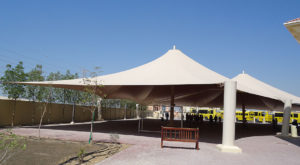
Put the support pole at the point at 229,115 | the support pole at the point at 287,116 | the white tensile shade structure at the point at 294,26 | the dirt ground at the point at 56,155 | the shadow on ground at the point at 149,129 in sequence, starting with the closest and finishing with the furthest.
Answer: the dirt ground at the point at 56,155, the white tensile shade structure at the point at 294,26, the support pole at the point at 229,115, the shadow on ground at the point at 149,129, the support pole at the point at 287,116

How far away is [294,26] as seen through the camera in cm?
964

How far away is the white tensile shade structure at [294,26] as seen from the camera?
9414 mm

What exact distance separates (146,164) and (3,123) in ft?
43.6

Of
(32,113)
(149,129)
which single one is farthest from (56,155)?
(32,113)

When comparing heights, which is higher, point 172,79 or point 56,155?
point 172,79

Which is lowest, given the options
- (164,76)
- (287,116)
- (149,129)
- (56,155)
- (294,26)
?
(149,129)

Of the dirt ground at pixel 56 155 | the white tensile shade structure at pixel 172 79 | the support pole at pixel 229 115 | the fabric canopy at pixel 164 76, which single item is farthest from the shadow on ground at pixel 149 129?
the dirt ground at pixel 56 155

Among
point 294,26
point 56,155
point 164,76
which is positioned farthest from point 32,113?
point 294,26

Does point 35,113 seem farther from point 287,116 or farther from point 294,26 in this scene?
point 287,116

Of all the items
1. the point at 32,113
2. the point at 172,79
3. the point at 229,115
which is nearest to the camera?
the point at 229,115

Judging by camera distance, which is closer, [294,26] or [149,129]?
[294,26]

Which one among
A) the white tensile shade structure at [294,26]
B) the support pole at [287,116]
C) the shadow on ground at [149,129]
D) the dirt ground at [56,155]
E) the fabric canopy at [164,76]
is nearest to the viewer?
the dirt ground at [56,155]

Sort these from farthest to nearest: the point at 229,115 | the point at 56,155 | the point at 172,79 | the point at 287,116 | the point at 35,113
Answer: the point at 35,113 < the point at 287,116 < the point at 172,79 < the point at 229,115 < the point at 56,155

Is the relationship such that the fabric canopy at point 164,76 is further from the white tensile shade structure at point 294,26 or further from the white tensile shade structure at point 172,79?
the white tensile shade structure at point 294,26
